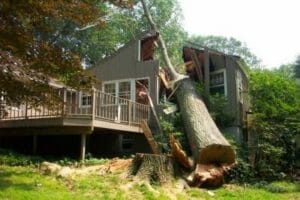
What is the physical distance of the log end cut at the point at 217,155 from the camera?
13.2 metres

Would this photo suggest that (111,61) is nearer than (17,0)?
No

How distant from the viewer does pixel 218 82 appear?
1939 centimetres

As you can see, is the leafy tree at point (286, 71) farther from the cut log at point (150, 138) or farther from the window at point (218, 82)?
the cut log at point (150, 138)

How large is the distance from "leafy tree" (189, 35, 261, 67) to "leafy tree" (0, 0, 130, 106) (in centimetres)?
5391

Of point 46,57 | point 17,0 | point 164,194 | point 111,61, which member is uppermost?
point 111,61

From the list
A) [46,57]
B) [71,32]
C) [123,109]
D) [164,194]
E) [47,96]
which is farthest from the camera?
[71,32]

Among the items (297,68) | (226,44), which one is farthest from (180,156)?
(226,44)

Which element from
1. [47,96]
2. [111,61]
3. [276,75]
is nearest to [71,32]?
[111,61]

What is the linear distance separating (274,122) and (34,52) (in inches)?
369

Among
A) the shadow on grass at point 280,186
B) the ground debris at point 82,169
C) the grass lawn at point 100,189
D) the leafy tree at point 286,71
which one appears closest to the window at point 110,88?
the ground debris at point 82,169

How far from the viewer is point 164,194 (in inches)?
434

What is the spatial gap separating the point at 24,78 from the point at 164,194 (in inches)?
175

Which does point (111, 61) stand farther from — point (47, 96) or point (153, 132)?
point (47, 96)

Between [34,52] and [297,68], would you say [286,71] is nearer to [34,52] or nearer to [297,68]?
[297,68]
